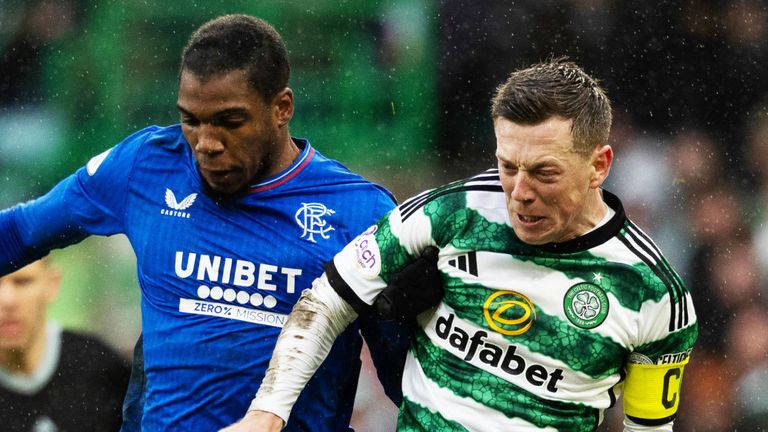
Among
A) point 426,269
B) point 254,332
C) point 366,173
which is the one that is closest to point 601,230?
point 426,269

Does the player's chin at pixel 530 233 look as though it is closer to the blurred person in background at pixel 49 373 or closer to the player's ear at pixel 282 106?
the player's ear at pixel 282 106

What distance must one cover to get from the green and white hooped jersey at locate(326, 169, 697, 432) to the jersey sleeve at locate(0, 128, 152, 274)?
78 cm

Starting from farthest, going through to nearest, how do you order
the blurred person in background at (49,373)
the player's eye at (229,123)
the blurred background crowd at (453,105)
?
the blurred background crowd at (453,105) < the blurred person in background at (49,373) < the player's eye at (229,123)

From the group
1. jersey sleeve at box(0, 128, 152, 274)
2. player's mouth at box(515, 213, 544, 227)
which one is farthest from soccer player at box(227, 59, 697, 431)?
jersey sleeve at box(0, 128, 152, 274)

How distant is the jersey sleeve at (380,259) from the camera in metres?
2.72

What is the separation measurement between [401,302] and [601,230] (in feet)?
1.69

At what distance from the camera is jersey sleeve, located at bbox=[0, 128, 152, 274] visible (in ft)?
10.3

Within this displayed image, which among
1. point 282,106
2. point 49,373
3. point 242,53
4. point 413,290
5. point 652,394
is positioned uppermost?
point 242,53

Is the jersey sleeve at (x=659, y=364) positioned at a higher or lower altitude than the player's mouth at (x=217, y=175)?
lower

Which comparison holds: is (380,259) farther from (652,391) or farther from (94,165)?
(94,165)

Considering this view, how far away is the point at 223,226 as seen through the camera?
9.98 ft

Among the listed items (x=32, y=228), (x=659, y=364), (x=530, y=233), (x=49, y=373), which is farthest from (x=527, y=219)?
(x=49, y=373)

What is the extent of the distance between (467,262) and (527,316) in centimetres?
19

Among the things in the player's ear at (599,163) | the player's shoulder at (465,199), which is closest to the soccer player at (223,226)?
the player's shoulder at (465,199)
